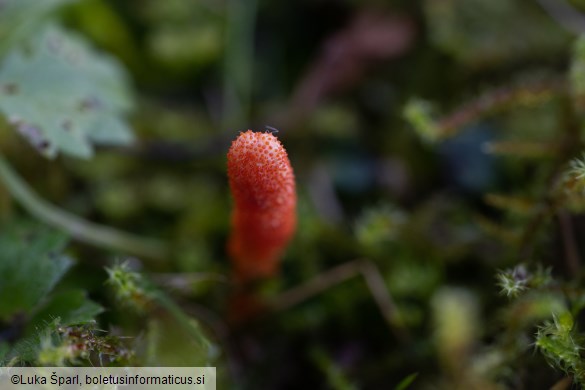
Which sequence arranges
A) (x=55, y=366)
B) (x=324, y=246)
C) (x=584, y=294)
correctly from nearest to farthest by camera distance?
(x=55, y=366) → (x=584, y=294) → (x=324, y=246)

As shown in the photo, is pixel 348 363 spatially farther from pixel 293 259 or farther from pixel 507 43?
pixel 507 43

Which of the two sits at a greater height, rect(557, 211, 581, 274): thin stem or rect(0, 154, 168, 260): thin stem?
rect(0, 154, 168, 260): thin stem

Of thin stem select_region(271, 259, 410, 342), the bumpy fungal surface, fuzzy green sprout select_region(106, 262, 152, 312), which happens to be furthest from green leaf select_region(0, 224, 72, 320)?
thin stem select_region(271, 259, 410, 342)

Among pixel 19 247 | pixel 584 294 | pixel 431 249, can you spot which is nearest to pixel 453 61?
pixel 431 249

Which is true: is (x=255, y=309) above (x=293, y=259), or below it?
below

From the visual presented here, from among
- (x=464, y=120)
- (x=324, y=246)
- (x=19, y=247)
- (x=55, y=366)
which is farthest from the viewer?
(x=324, y=246)

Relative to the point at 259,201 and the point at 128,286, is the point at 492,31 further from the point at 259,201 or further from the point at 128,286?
the point at 128,286

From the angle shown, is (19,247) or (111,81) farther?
(111,81)

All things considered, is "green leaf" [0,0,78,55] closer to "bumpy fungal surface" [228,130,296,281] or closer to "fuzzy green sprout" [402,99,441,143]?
"bumpy fungal surface" [228,130,296,281]
